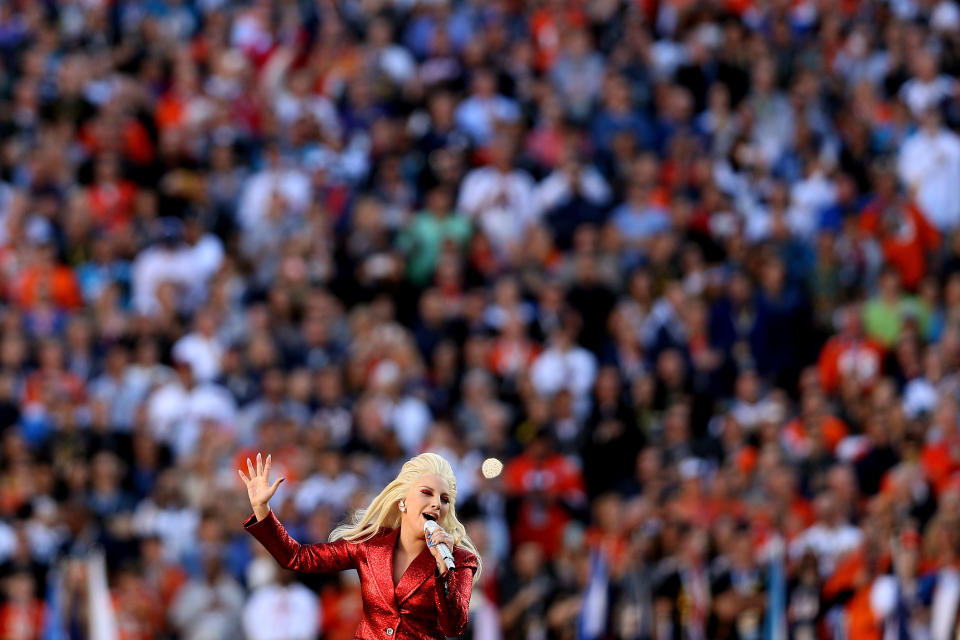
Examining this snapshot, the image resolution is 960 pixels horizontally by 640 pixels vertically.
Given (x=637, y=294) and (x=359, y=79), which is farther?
(x=359, y=79)

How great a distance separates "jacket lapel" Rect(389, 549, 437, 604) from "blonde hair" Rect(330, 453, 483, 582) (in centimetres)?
16

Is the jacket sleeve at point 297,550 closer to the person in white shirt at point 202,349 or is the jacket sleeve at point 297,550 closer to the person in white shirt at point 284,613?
the person in white shirt at point 284,613

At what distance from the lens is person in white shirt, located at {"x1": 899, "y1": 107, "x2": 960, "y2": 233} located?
59.8ft

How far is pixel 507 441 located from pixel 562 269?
2210mm

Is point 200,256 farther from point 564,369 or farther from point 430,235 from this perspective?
point 564,369

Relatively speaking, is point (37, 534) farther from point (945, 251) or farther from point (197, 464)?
point (945, 251)

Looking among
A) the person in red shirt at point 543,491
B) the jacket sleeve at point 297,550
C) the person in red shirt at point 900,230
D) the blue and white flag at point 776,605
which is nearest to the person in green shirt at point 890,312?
the person in red shirt at point 900,230

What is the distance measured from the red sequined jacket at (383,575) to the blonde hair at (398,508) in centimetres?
6

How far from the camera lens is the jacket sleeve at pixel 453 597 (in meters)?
7.52

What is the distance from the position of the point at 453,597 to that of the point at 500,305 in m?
9.52

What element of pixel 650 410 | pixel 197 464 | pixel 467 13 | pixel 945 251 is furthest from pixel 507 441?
pixel 467 13

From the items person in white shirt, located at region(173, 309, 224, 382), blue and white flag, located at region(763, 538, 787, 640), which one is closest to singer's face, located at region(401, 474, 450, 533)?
blue and white flag, located at region(763, 538, 787, 640)

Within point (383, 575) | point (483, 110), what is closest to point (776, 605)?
point (383, 575)

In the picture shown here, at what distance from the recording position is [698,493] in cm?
1498
